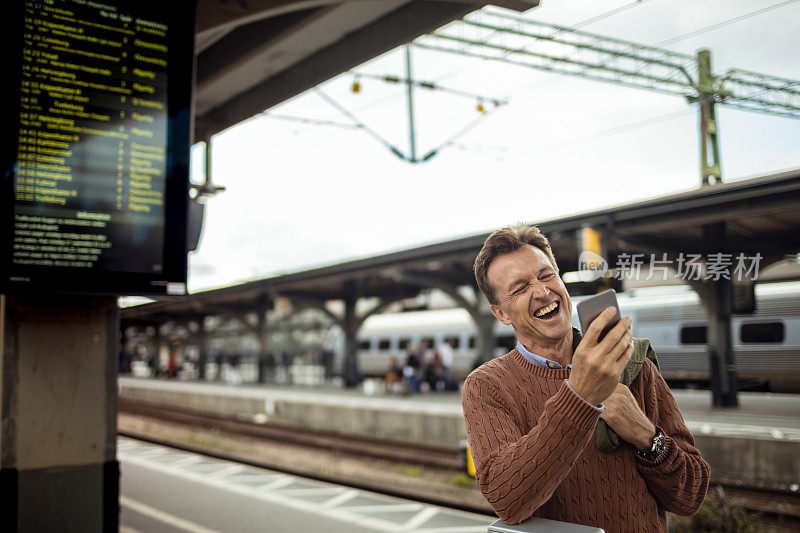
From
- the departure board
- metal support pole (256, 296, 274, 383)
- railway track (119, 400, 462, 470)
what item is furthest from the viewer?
metal support pole (256, 296, 274, 383)

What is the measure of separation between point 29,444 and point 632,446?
3.40 m

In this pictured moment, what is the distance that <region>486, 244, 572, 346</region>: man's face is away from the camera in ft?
4.88

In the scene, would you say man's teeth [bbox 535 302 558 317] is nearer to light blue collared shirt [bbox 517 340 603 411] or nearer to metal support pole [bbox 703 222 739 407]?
light blue collared shirt [bbox 517 340 603 411]

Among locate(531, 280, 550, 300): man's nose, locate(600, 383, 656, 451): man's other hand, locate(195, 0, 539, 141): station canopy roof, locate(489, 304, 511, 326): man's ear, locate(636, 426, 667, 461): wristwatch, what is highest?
locate(195, 0, 539, 141): station canopy roof

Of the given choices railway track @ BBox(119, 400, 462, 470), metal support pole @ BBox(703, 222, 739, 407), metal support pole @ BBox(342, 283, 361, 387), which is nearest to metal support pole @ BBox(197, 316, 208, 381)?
metal support pole @ BBox(342, 283, 361, 387)

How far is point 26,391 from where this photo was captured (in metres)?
3.57

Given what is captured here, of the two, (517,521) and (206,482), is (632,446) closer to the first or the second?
(517,521)

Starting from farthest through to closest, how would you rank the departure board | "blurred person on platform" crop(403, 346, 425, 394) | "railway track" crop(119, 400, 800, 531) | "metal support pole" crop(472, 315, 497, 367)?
1. "blurred person on platform" crop(403, 346, 425, 394)
2. "metal support pole" crop(472, 315, 497, 367)
3. "railway track" crop(119, 400, 800, 531)
4. the departure board

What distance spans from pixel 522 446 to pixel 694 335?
19696 mm

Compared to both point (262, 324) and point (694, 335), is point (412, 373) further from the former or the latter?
point (262, 324)

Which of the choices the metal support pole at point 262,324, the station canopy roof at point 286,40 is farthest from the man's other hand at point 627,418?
the metal support pole at point 262,324

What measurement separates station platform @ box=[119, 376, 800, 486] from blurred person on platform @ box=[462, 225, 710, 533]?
26.6 ft

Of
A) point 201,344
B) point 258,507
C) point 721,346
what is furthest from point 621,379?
A: point 201,344

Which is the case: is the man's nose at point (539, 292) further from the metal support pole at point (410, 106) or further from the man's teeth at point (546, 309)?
the metal support pole at point (410, 106)
